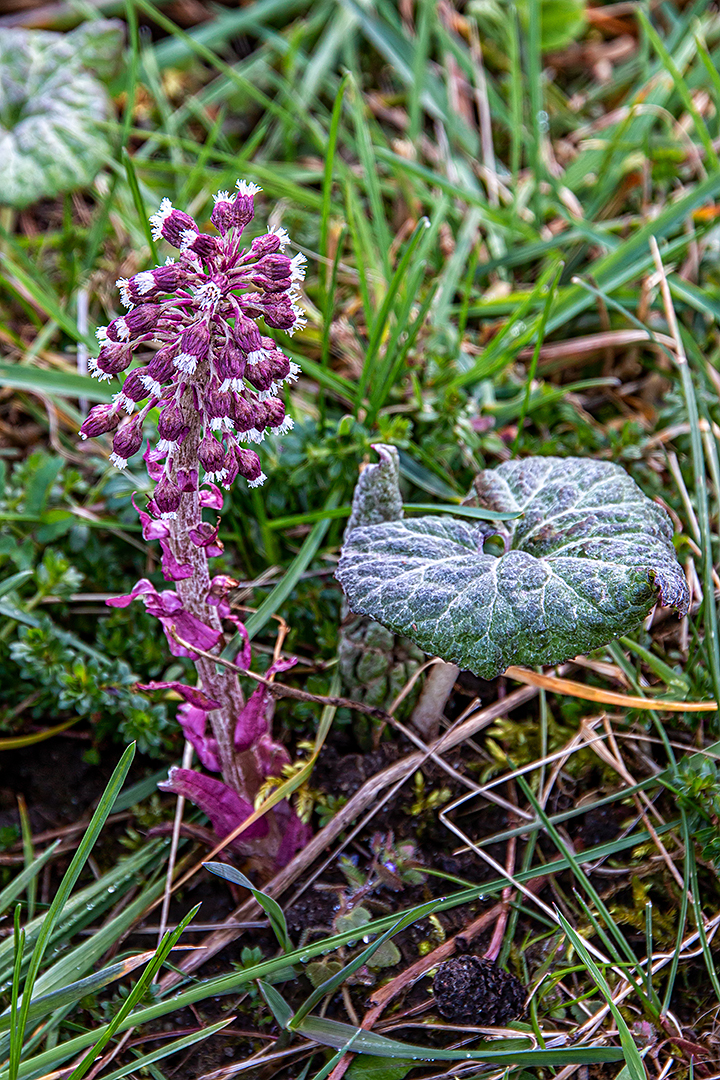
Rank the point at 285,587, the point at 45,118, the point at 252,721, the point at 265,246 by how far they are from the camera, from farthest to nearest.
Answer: the point at 45,118 → the point at 285,587 → the point at 252,721 → the point at 265,246

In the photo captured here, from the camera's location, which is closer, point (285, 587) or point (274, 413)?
point (274, 413)

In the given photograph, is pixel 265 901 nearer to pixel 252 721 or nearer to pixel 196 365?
pixel 252 721

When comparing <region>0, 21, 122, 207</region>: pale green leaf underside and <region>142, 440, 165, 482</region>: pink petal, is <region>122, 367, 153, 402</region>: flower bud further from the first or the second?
<region>0, 21, 122, 207</region>: pale green leaf underside

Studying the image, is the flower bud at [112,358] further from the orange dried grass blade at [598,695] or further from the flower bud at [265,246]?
the orange dried grass blade at [598,695]

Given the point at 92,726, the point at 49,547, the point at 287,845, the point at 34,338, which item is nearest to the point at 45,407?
the point at 34,338

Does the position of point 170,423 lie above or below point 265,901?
above

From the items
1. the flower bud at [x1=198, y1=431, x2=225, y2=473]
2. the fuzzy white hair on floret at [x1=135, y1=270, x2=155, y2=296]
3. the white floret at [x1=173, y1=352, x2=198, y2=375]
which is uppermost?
the fuzzy white hair on floret at [x1=135, y1=270, x2=155, y2=296]

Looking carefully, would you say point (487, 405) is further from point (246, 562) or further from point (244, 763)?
point (244, 763)

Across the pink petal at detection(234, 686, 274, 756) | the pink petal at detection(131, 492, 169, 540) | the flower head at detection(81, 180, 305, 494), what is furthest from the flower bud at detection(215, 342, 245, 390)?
the pink petal at detection(234, 686, 274, 756)

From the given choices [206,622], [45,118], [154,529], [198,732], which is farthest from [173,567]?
[45,118]
